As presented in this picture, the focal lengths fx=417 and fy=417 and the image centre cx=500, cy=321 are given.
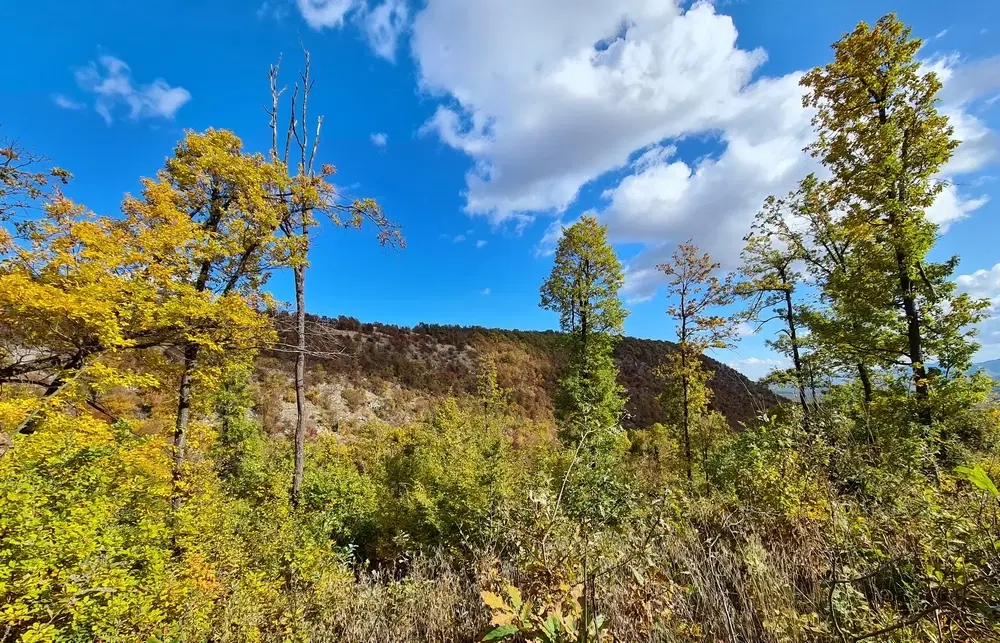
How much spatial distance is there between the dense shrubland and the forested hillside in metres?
15.6

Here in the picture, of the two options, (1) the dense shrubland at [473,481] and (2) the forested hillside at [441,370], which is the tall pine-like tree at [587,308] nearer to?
(1) the dense shrubland at [473,481]

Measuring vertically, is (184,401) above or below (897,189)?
below

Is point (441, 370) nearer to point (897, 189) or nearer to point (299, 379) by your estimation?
point (299, 379)

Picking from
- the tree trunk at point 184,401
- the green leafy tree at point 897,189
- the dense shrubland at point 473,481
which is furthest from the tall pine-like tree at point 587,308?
the tree trunk at point 184,401

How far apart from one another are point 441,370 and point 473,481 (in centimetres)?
3272

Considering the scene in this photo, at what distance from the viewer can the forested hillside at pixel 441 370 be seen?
104 feet

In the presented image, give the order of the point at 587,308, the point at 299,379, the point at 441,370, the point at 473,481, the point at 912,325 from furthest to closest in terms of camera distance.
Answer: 1. the point at 441,370
2. the point at 587,308
3. the point at 299,379
4. the point at 473,481
5. the point at 912,325

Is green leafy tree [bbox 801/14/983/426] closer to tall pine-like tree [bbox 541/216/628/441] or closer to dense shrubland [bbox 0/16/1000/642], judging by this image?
dense shrubland [bbox 0/16/1000/642]

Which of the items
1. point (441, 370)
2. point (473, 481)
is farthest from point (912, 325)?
point (441, 370)

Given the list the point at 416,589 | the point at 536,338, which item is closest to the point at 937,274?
the point at 416,589

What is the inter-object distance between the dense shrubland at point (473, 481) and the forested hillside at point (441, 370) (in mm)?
15603

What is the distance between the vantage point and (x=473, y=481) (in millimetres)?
8633

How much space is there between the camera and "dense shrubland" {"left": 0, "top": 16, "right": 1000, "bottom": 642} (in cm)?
248

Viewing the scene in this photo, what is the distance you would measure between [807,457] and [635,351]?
199 ft
